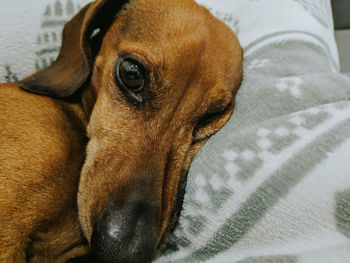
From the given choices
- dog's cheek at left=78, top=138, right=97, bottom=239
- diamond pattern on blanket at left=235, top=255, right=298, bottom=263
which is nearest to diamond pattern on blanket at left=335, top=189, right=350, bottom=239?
diamond pattern on blanket at left=235, top=255, right=298, bottom=263

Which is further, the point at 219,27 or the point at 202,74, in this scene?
the point at 219,27

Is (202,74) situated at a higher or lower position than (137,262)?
higher

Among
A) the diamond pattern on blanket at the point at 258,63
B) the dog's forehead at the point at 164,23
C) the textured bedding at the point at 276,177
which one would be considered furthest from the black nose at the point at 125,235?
the diamond pattern on blanket at the point at 258,63

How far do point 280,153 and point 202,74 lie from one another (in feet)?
1.37

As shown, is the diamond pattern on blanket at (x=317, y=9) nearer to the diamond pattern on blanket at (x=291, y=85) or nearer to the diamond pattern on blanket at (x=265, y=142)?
the diamond pattern on blanket at (x=291, y=85)

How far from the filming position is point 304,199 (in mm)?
816

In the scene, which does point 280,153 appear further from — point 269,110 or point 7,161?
point 7,161

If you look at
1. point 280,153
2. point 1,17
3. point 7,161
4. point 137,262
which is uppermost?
point 1,17

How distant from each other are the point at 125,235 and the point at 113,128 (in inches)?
16.2

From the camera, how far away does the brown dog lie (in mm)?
929

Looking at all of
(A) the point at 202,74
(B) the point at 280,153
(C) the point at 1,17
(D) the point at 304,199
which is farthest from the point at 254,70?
(C) the point at 1,17

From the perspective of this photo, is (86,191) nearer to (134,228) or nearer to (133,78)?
(134,228)

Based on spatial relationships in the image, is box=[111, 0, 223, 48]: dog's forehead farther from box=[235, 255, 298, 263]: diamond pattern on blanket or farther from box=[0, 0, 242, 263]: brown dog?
box=[235, 255, 298, 263]: diamond pattern on blanket

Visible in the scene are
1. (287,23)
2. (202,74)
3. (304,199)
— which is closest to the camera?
(304,199)
